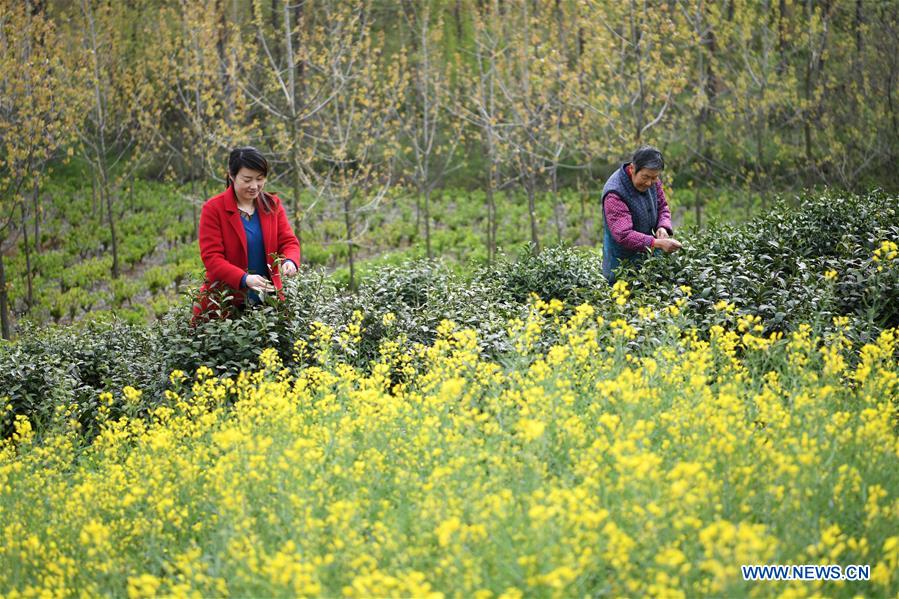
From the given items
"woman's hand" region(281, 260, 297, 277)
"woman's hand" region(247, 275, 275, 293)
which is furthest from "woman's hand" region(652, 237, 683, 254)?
"woman's hand" region(247, 275, 275, 293)

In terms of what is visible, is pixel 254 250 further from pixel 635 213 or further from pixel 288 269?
pixel 635 213

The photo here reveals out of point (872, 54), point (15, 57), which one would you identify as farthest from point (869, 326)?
point (15, 57)

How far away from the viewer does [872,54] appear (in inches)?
585

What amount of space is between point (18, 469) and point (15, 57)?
10.9 meters

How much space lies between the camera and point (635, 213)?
6.72 metres

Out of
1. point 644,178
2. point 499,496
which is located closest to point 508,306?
point 644,178

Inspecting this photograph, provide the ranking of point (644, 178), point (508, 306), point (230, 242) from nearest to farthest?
point (230, 242) → point (644, 178) → point (508, 306)

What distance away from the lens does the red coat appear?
237 inches

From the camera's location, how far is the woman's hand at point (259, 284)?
19.6 ft

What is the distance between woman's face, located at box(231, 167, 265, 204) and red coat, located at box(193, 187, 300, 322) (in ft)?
0.43

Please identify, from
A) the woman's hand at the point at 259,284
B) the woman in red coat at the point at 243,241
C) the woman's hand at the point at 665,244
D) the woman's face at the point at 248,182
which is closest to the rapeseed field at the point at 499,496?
the woman's hand at the point at 259,284

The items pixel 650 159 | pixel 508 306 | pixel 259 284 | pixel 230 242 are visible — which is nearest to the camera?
pixel 259 284

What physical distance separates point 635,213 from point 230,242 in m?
3.31

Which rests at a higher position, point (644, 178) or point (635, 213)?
point (644, 178)
